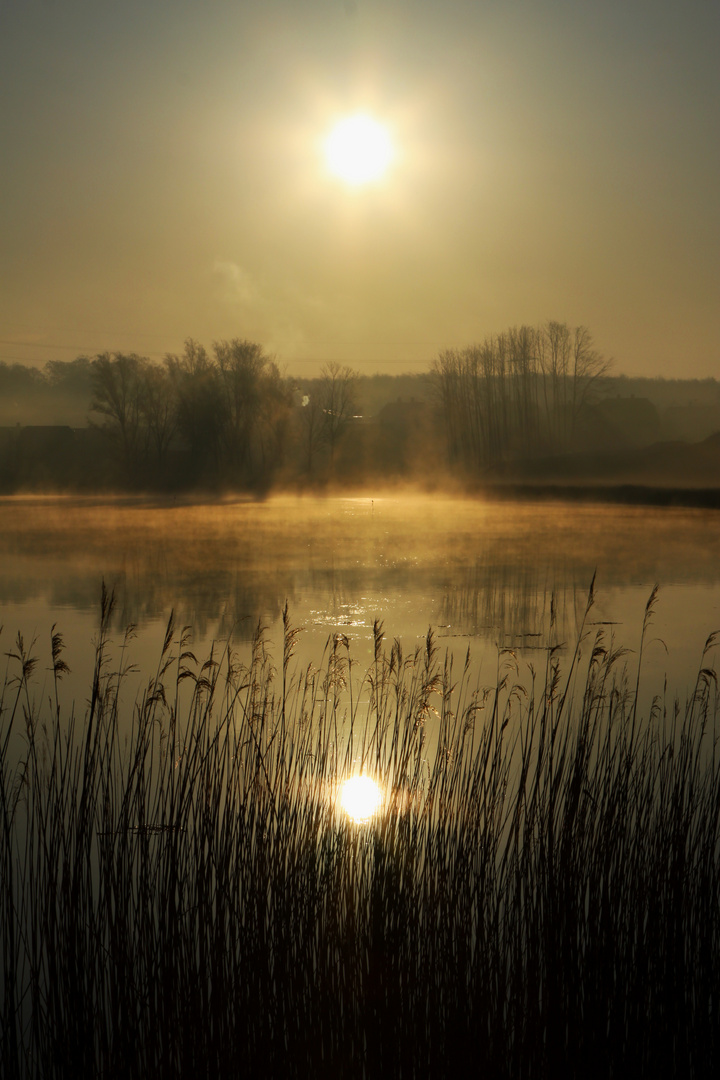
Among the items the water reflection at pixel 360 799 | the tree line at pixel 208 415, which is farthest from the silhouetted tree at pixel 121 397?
the water reflection at pixel 360 799

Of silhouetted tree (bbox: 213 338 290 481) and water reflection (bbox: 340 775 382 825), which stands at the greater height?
silhouetted tree (bbox: 213 338 290 481)

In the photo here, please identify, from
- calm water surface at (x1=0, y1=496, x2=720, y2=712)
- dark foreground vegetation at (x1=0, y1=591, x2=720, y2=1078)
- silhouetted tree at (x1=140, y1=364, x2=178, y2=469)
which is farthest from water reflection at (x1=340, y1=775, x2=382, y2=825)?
silhouetted tree at (x1=140, y1=364, x2=178, y2=469)

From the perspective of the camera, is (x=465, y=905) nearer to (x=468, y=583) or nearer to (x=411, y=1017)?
(x=411, y=1017)

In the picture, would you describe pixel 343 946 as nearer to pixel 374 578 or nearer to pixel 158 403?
pixel 374 578

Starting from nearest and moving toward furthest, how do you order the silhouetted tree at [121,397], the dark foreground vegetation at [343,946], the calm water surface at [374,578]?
the dark foreground vegetation at [343,946] → the calm water surface at [374,578] → the silhouetted tree at [121,397]

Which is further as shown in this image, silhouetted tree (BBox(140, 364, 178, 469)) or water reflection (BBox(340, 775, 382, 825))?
silhouetted tree (BBox(140, 364, 178, 469))

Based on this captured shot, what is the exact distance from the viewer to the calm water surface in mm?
9992

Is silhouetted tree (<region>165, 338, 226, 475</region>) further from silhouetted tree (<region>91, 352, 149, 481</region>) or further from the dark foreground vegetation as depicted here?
the dark foreground vegetation

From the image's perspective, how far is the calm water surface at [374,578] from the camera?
9.99m

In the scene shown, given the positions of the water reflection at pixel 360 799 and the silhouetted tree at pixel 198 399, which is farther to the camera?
the silhouetted tree at pixel 198 399

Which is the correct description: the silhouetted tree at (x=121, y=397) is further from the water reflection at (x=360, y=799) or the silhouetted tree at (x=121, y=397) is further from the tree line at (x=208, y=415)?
the water reflection at (x=360, y=799)

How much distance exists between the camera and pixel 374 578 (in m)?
14.9

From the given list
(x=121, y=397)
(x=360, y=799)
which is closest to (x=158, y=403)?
(x=121, y=397)

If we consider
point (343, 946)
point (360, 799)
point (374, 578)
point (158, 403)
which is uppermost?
point (158, 403)
